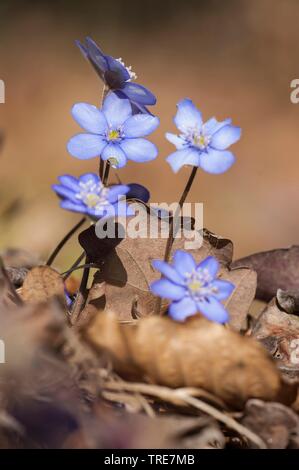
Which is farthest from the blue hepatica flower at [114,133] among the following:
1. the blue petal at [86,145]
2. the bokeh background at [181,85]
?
the bokeh background at [181,85]

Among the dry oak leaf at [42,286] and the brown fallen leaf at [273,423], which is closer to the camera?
the brown fallen leaf at [273,423]

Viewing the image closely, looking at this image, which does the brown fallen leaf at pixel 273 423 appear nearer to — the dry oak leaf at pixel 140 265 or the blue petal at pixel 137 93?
the dry oak leaf at pixel 140 265

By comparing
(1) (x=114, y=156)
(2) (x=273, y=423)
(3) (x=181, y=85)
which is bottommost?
(2) (x=273, y=423)

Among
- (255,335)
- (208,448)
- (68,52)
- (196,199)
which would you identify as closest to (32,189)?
(196,199)

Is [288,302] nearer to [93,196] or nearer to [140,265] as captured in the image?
[140,265]

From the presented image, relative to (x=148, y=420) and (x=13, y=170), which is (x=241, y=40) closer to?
(x=13, y=170)

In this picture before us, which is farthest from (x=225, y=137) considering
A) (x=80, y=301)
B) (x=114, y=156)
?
(x=80, y=301)

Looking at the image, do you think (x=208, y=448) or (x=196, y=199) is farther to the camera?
(x=196, y=199)
